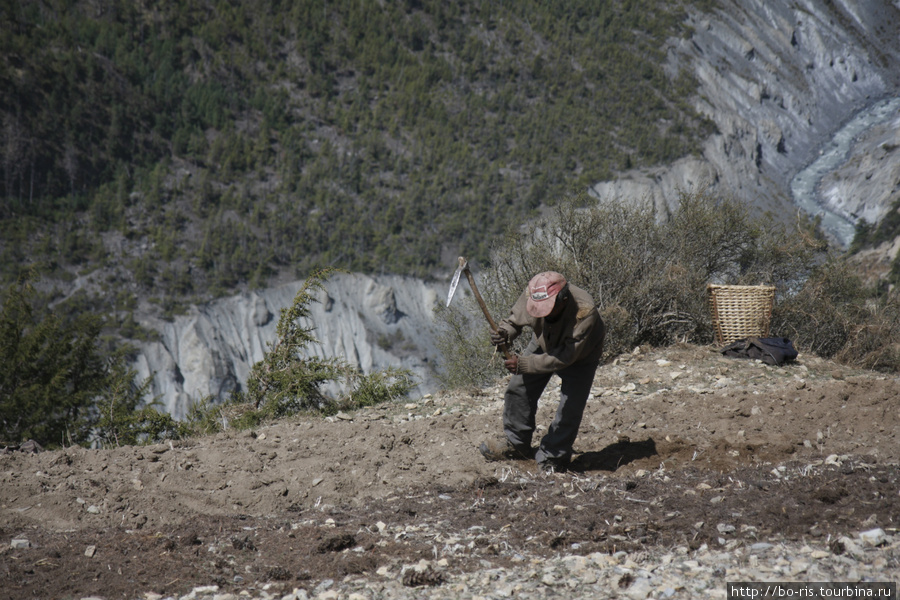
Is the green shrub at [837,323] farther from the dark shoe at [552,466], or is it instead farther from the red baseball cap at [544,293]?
the red baseball cap at [544,293]

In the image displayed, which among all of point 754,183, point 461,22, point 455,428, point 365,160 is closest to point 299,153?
point 365,160

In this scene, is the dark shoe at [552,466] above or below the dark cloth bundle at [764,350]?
above

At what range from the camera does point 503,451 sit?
5367mm

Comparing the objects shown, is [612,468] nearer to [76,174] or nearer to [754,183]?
[76,174]

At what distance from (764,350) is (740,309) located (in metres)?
0.69

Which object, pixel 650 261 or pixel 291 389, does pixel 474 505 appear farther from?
pixel 650 261

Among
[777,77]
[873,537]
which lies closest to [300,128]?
[777,77]

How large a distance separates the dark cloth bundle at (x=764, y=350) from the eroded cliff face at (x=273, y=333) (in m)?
32.1

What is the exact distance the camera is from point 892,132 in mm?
57156

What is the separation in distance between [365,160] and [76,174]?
21.9 metres

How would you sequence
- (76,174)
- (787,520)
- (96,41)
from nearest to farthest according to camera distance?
(787,520) → (76,174) → (96,41)

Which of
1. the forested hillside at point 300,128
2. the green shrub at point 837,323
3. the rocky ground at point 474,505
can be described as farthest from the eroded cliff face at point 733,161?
the rocky ground at point 474,505

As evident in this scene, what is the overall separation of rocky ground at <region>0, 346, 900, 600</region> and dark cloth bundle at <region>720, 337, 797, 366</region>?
1.10 meters

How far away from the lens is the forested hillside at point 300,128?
161 ft
